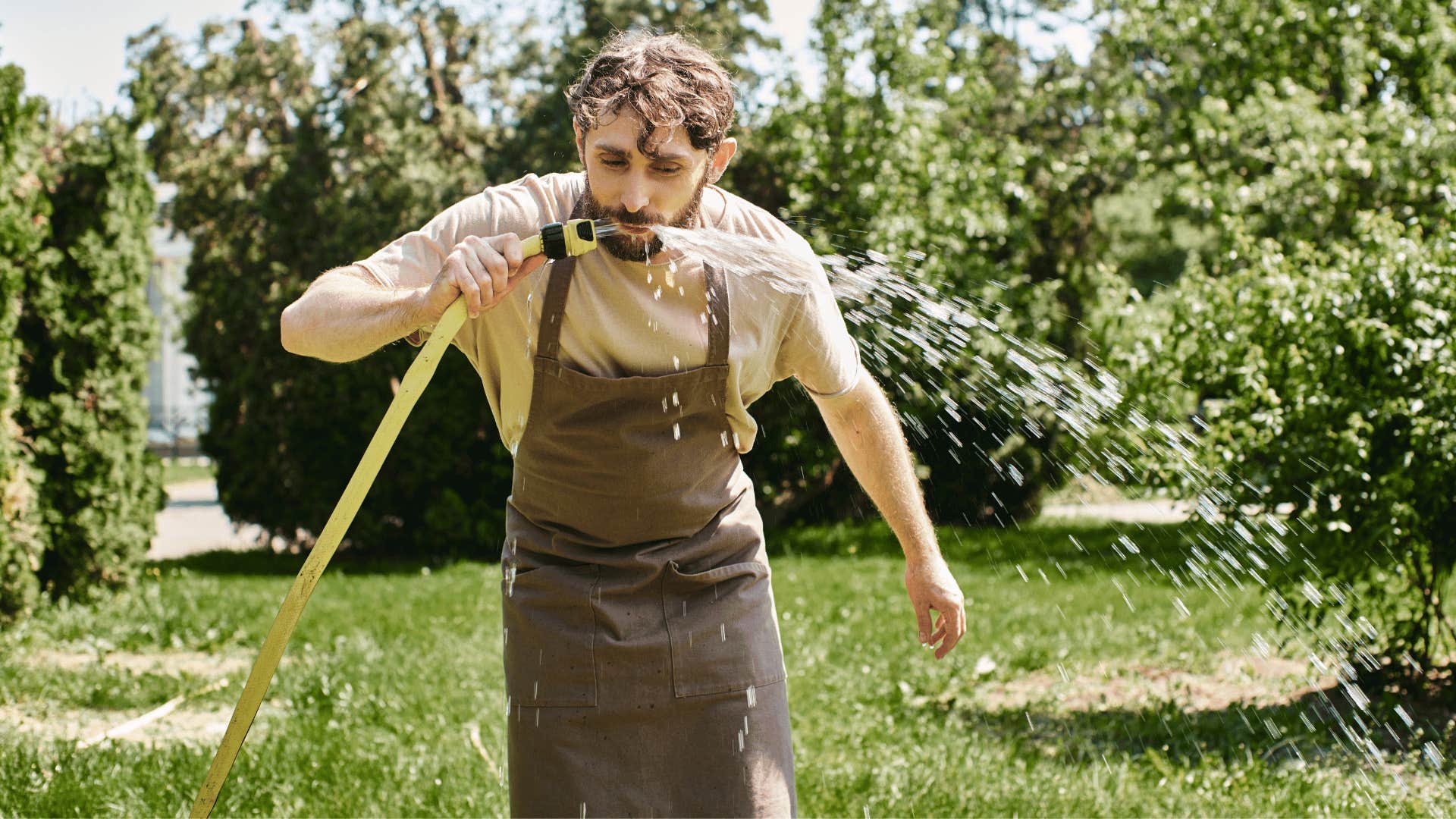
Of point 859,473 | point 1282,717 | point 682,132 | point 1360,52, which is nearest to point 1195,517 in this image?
point 1282,717

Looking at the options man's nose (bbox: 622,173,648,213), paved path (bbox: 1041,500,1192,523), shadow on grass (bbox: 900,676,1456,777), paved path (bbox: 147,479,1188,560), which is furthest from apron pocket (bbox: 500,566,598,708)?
paved path (bbox: 1041,500,1192,523)

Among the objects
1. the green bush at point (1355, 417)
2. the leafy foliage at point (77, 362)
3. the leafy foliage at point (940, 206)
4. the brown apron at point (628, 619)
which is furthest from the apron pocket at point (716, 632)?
the leafy foliage at point (940, 206)

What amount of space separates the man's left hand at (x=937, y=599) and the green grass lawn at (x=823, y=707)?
1079 millimetres

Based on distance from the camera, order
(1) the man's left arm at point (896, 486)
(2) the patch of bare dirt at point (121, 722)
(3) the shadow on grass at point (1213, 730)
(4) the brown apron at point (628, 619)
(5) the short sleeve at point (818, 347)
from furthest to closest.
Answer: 1. (2) the patch of bare dirt at point (121, 722)
2. (3) the shadow on grass at point (1213, 730)
3. (1) the man's left arm at point (896, 486)
4. (5) the short sleeve at point (818, 347)
5. (4) the brown apron at point (628, 619)

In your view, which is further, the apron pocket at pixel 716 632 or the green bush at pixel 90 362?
the green bush at pixel 90 362

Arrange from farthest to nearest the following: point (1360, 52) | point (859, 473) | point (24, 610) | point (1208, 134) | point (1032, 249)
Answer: point (1032, 249), point (1208, 134), point (1360, 52), point (24, 610), point (859, 473)

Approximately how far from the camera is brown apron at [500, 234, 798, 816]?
2.14 m

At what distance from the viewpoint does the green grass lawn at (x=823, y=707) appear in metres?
3.40

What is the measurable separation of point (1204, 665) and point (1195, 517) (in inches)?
39.7

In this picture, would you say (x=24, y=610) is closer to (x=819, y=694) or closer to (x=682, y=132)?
(x=819, y=694)

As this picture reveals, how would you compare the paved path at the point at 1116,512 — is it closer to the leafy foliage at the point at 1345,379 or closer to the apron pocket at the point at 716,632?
the leafy foliage at the point at 1345,379

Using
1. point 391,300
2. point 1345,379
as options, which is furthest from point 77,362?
point 1345,379

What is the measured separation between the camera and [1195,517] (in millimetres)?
4387

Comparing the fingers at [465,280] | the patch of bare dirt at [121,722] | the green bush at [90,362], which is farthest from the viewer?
the green bush at [90,362]
